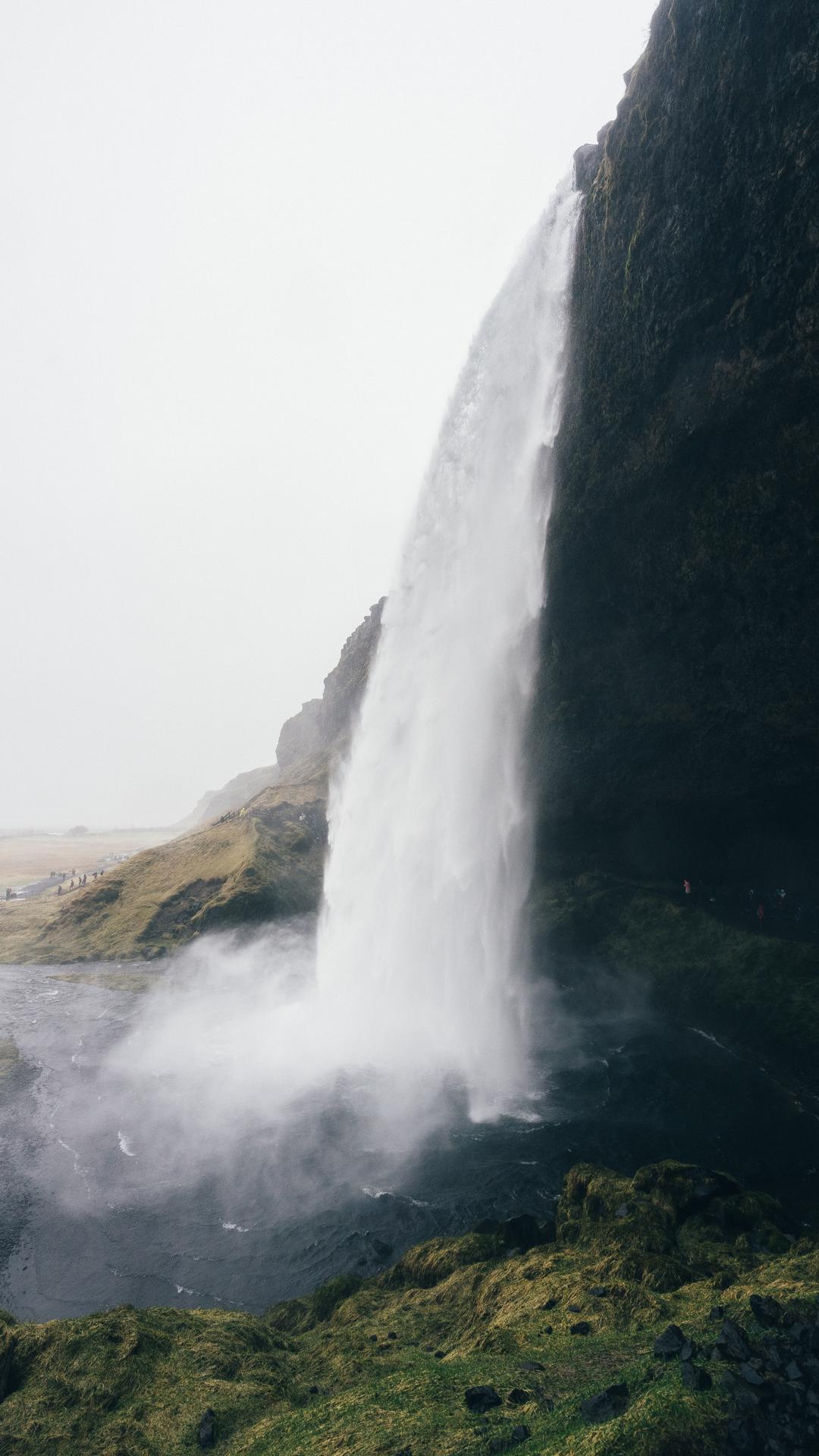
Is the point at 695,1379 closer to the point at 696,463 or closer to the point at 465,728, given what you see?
the point at 696,463

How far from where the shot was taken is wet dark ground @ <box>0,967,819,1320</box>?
17.7 metres

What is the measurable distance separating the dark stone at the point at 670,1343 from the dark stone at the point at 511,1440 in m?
2.48

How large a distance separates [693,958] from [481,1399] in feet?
111

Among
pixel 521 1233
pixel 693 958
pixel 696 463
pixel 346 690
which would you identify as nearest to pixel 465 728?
pixel 696 463

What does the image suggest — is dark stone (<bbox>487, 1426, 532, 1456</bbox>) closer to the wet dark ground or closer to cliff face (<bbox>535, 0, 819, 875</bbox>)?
the wet dark ground

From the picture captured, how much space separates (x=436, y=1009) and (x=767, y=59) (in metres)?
40.0

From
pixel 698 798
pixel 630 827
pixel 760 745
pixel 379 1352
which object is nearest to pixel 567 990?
pixel 630 827

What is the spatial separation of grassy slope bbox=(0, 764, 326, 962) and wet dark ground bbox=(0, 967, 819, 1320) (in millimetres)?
25892

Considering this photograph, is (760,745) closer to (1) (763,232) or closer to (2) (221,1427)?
(1) (763,232)

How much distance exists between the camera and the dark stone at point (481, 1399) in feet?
31.7

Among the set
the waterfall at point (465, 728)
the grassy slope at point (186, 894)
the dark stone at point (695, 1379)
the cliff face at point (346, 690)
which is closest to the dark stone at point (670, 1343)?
the dark stone at point (695, 1379)

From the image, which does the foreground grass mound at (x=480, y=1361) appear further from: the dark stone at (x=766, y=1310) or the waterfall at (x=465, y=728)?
the waterfall at (x=465, y=728)

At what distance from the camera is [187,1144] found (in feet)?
80.0

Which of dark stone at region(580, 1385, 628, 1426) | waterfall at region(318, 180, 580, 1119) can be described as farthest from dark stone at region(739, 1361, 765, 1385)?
waterfall at region(318, 180, 580, 1119)
